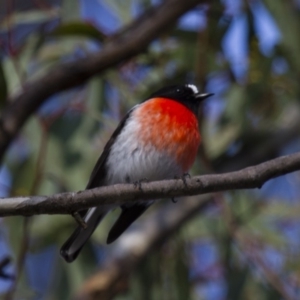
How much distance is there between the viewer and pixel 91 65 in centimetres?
348

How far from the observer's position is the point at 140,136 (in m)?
3.00

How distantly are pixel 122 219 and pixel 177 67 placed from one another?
1.62m

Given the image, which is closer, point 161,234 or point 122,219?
point 122,219

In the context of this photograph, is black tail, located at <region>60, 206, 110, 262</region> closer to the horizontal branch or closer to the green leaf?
the horizontal branch

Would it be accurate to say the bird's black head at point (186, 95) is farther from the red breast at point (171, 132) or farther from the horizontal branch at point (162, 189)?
the horizontal branch at point (162, 189)

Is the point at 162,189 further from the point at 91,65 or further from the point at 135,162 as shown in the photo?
the point at 91,65

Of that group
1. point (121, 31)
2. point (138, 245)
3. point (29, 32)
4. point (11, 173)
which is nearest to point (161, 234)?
point (138, 245)

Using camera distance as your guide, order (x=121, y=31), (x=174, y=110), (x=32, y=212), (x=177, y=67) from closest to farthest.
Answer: (x=32, y=212), (x=174, y=110), (x=121, y=31), (x=177, y=67)

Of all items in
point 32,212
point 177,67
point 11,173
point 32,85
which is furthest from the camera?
point 177,67

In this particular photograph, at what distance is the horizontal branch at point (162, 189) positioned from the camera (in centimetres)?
197

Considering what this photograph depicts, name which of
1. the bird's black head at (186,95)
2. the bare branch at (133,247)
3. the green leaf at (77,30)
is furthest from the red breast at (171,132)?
the bare branch at (133,247)

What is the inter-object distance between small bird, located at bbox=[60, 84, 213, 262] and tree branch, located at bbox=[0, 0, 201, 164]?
0.41 meters

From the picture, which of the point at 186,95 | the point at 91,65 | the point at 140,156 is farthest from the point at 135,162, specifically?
the point at 91,65

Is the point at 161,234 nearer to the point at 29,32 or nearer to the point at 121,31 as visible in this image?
the point at 121,31
